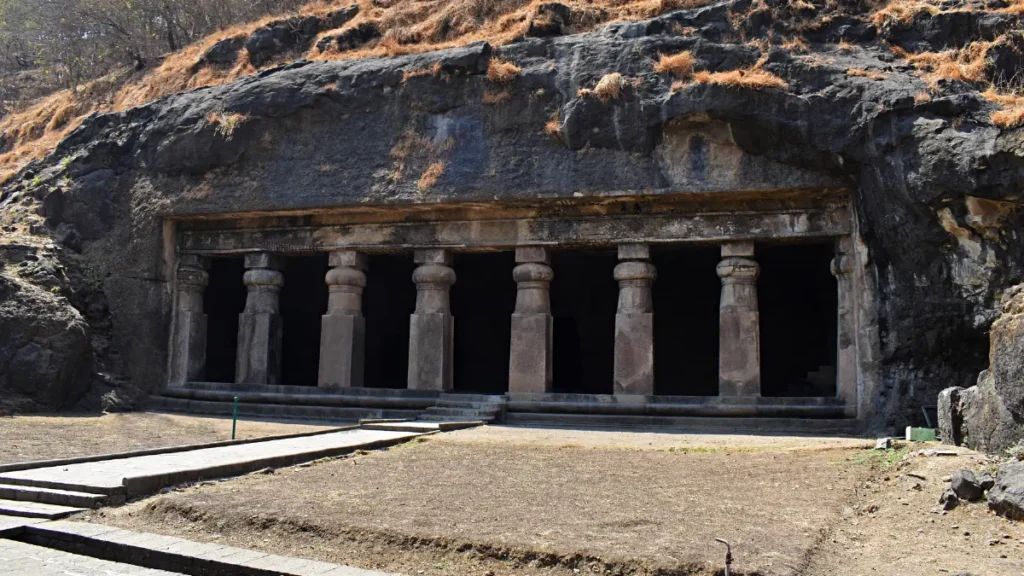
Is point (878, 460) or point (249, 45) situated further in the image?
point (249, 45)

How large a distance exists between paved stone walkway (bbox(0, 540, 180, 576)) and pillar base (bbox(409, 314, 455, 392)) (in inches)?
302

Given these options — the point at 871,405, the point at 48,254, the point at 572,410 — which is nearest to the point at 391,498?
the point at 572,410

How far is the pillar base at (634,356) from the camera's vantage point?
11.8m

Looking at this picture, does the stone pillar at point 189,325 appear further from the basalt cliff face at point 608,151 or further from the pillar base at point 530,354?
the pillar base at point 530,354

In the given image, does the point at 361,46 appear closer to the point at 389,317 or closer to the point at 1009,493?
the point at 389,317

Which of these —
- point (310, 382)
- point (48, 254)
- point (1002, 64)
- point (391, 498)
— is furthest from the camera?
point (310, 382)

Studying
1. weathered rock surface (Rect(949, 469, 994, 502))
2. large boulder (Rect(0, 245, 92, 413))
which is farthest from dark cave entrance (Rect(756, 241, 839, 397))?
large boulder (Rect(0, 245, 92, 413))

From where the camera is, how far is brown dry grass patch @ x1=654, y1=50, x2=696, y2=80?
36.7ft

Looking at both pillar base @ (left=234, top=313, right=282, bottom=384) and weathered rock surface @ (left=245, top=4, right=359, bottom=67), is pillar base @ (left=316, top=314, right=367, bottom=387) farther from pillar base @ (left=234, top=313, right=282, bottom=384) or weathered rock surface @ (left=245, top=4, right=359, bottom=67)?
weathered rock surface @ (left=245, top=4, right=359, bottom=67)

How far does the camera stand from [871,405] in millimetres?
10602

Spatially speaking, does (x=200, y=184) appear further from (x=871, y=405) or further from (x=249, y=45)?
(x=871, y=405)

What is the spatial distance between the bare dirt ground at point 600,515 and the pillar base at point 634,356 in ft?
12.6

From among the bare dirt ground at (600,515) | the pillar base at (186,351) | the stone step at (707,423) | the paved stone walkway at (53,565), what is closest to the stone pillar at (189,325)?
the pillar base at (186,351)

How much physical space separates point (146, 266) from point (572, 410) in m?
7.31
